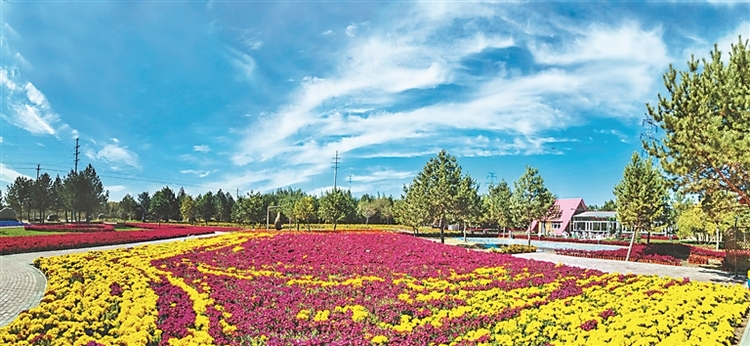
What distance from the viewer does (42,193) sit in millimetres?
46781

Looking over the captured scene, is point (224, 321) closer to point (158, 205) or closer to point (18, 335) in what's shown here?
point (18, 335)

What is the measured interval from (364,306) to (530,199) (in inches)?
901

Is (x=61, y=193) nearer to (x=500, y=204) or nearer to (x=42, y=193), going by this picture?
(x=42, y=193)

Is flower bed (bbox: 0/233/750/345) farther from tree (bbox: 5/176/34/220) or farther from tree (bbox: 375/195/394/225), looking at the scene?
tree (bbox: 375/195/394/225)

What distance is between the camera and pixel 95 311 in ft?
23.5

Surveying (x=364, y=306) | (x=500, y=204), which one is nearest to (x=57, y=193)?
(x=500, y=204)

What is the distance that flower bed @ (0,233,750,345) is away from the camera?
632 centimetres

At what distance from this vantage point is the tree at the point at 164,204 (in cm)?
5947

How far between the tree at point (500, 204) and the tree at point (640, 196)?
1520 centimetres

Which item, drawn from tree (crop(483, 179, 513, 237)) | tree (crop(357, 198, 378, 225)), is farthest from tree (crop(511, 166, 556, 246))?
tree (crop(357, 198, 378, 225))

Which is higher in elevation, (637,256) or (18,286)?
(18,286)

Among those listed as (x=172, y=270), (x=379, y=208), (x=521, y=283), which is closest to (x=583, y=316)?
(x=521, y=283)

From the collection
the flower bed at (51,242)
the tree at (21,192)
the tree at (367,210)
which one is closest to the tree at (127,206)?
the tree at (21,192)

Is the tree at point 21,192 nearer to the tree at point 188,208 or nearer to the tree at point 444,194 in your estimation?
the tree at point 188,208
